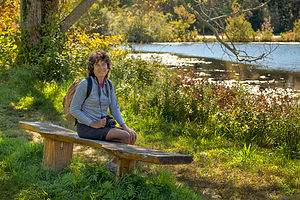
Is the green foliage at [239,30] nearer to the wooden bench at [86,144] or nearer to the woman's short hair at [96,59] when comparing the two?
the woman's short hair at [96,59]

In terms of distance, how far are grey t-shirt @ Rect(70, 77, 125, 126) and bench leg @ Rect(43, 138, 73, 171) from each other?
0.44 metres

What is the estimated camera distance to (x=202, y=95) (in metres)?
6.63

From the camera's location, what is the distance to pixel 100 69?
11.6 ft

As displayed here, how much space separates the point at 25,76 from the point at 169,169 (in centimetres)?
554

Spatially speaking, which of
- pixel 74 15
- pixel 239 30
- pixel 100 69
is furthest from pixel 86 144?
pixel 74 15

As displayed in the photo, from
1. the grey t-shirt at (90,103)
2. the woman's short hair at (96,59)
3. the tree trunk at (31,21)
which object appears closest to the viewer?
the grey t-shirt at (90,103)

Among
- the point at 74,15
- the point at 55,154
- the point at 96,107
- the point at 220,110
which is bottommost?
the point at 55,154

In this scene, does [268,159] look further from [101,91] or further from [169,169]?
[101,91]

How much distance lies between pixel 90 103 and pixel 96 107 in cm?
8

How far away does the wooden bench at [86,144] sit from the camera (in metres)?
2.77

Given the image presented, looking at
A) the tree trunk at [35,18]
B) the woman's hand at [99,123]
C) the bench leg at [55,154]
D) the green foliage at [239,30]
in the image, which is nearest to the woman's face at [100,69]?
the woman's hand at [99,123]

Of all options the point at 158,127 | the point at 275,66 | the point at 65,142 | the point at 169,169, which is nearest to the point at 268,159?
the point at 169,169

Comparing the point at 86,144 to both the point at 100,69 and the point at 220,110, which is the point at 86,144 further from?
the point at 220,110

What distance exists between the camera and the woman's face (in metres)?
3.54
